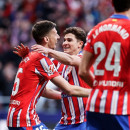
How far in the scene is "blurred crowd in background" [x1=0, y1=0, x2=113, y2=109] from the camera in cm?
1354

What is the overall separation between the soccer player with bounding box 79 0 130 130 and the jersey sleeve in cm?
126

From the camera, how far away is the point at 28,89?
5.53m

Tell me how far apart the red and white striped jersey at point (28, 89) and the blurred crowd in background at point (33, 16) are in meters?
6.73

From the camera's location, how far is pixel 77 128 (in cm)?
648

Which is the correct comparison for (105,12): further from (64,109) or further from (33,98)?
(33,98)

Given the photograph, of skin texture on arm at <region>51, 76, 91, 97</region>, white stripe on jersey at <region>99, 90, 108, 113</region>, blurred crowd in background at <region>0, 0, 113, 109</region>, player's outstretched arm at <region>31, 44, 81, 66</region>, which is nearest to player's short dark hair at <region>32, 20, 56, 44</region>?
player's outstretched arm at <region>31, 44, 81, 66</region>

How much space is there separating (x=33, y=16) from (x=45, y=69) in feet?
31.1

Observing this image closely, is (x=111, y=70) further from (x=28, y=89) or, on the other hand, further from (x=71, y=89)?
(x=28, y=89)

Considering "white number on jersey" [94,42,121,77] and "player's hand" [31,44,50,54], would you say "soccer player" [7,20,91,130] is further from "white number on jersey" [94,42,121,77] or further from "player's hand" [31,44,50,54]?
"white number on jersey" [94,42,121,77]

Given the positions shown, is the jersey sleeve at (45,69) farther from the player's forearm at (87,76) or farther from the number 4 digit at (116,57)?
the number 4 digit at (116,57)

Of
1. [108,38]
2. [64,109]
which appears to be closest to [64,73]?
[64,109]

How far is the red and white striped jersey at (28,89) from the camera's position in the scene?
18.1 feet

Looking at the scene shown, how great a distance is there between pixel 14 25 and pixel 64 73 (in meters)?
7.76

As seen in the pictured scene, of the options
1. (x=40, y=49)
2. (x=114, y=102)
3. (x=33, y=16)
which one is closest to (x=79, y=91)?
(x=40, y=49)
